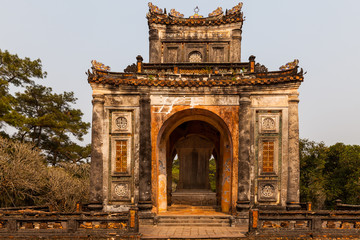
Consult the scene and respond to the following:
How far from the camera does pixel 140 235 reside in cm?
1038

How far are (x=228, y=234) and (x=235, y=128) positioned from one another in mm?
4923

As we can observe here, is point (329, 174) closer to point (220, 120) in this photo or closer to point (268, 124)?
point (268, 124)

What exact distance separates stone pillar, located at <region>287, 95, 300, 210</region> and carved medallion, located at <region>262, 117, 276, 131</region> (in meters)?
0.79

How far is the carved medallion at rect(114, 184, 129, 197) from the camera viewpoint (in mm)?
13688

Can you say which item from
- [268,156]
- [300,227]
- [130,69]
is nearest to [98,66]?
[130,69]

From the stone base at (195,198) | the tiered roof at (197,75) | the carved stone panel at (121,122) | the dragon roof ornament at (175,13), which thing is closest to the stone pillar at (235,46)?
the tiered roof at (197,75)

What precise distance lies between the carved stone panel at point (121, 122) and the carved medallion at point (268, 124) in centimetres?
635

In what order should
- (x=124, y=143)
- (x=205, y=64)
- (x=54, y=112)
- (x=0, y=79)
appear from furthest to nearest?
(x=54, y=112), (x=0, y=79), (x=205, y=64), (x=124, y=143)

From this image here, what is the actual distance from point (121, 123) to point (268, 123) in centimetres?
698

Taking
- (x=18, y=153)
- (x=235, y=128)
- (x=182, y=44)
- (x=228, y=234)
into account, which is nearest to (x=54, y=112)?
(x=18, y=153)

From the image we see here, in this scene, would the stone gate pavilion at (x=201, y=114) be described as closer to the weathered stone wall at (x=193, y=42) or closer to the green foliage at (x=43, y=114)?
the weathered stone wall at (x=193, y=42)

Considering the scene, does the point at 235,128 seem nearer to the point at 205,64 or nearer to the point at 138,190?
the point at 205,64

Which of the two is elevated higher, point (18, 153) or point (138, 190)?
point (18, 153)

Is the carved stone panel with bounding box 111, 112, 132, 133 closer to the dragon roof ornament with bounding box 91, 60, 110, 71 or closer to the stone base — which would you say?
the dragon roof ornament with bounding box 91, 60, 110, 71
